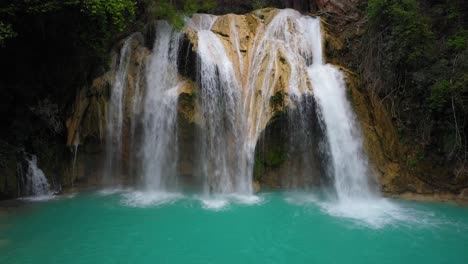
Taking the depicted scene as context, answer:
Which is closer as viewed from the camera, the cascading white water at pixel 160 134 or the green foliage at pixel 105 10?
the green foliage at pixel 105 10

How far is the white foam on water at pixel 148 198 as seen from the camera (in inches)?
333

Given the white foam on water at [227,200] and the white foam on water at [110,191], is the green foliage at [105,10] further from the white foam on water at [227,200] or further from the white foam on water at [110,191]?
the white foam on water at [227,200]

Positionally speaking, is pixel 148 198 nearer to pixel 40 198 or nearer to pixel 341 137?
pixel 40 198

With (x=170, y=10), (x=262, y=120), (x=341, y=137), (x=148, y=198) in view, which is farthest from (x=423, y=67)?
(x=148, y=198)

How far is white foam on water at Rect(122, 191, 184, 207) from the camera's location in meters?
8.45

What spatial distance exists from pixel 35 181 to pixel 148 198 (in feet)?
10.4

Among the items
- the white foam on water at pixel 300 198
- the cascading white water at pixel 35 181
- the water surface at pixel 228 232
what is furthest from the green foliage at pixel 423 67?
the cascading white water at pixel 35 181

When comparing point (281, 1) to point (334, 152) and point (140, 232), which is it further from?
point (140, 232)

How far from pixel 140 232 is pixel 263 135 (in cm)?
404

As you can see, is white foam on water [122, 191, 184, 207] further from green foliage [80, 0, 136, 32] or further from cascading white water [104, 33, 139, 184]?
green foliage [80, 0, 136, 32]

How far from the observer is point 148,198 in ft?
29.1

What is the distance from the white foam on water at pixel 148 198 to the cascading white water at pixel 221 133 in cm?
99

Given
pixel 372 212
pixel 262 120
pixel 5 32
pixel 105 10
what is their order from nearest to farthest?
pixel 5 32, pixel 372 212, pixel 105 10, pixel 262 120

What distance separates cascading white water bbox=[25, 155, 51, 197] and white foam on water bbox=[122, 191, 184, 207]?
2209mm
